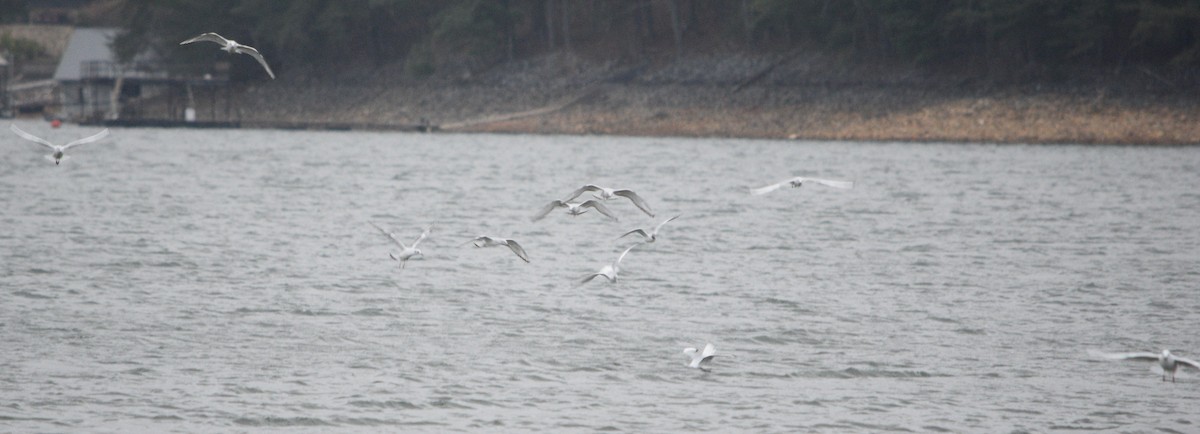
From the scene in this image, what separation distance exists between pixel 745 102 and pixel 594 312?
58570mm

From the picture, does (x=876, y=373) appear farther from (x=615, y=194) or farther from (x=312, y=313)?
(x=312, y=313)

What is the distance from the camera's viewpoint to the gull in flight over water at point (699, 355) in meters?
17.9

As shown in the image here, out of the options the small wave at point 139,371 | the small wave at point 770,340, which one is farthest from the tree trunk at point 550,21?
the small wave at point 139,371

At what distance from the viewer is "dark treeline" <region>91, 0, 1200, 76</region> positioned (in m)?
72.9

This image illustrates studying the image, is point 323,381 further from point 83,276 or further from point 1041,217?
point 1041,217

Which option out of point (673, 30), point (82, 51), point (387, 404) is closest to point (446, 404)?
point (387, 404)

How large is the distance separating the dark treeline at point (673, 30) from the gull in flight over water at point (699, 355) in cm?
5689

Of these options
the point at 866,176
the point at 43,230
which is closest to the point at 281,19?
the point at 866,176

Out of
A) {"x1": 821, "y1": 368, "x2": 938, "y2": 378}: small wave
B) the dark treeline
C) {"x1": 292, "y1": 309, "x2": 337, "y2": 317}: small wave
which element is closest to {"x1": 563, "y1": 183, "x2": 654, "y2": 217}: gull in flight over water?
{"x1": 821, "y1": 368, "x2": 938, "y2": 378}: small wave

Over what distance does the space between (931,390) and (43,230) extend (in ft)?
73.6

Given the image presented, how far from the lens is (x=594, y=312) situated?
74.2ft

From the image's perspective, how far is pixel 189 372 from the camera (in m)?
18.0

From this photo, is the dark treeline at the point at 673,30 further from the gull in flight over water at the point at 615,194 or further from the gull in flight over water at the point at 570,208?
the gull in flight over water at the point at 615,194

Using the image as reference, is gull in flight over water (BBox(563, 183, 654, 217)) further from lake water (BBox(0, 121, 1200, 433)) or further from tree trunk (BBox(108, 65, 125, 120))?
tree trunk (BBox(108, 65, 125, 120))
